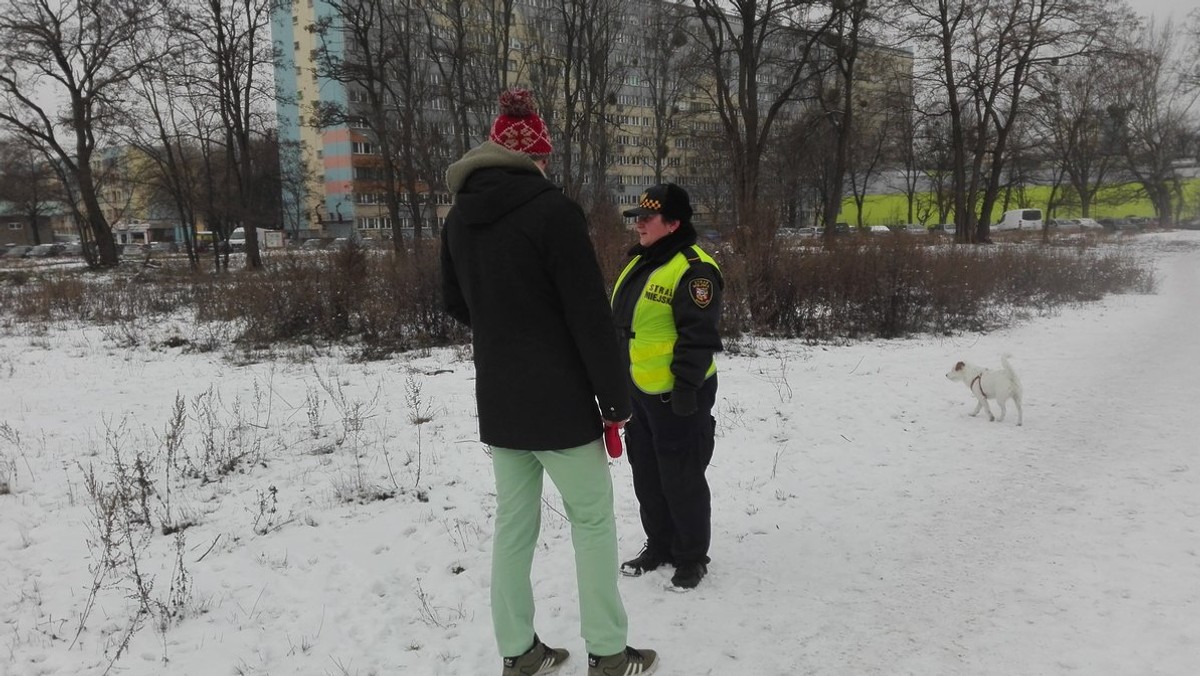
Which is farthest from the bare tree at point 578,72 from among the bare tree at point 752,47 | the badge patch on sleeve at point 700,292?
the badge patch on sleeve at point 700,292

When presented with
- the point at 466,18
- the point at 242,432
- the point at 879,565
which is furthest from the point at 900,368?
the point at 466,18

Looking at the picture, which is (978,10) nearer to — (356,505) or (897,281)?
(897,281)

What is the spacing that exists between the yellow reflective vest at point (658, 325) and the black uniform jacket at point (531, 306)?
776 mm

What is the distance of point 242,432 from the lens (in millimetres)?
6141

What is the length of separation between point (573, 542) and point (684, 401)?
871 mm

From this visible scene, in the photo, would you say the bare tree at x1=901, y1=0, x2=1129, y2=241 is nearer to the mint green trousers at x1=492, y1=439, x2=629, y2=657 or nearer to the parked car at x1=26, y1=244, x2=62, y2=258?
the mint green trousers at x1=492, y1=439, x2=629, y2=657

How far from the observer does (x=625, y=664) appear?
106 inches

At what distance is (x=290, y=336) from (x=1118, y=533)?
11123 mm

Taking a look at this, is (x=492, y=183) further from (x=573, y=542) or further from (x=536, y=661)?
Answer: (x=536, y=661)

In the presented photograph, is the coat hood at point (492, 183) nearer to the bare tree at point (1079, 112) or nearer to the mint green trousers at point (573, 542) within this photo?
the mint green trousers at point (573, 542)

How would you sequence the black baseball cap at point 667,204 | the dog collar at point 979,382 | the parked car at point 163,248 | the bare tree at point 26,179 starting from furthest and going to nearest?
the bare tree at point 26,179, the parked car at point 163,248, the dog collar at point 979,382, the black baseball cap at point 667,204

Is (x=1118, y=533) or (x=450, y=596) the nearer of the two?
(x=450, y=596)

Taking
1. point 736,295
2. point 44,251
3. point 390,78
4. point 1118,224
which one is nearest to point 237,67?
point 390,78

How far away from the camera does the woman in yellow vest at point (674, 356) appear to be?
3.16 meters
